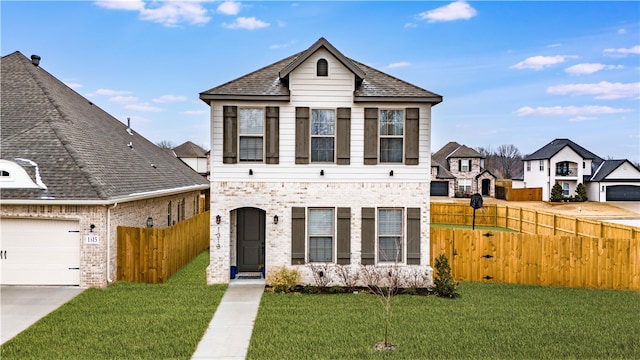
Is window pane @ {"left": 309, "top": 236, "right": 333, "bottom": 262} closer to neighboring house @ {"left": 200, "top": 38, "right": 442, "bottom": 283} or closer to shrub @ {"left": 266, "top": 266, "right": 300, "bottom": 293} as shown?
neighboring house @ {"left": 200, "top": 38, "right": 442, "bottom": 283}

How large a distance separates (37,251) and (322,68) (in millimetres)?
9613

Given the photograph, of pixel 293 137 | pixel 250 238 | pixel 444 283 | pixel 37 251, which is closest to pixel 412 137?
pixel 293 137

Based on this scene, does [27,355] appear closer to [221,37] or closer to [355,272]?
[355,272]

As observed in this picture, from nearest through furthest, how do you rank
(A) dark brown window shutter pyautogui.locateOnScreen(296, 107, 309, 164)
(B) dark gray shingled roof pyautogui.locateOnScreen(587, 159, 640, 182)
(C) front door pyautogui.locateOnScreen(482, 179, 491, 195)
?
(A) dark brown window shutter pyautogui.locateOnScreen(296, 107, 309, 164)
(B) dark gray shingled roof pyautogui.locateOnScreen(587, 159, 640, 182)
(C) front door pyautogui.locateOnScreen(482, 179, 491, 195)

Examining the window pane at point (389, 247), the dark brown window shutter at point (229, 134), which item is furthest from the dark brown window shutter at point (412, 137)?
the dark brown window shutter at point (229, 134)

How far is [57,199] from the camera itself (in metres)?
12.4

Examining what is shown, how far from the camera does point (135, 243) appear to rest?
1343cm

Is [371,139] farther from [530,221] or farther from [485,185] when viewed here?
[485,185]

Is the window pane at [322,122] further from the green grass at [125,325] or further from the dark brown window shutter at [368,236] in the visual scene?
the green grass at [125,325]

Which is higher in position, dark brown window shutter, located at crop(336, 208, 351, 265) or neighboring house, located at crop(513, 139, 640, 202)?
neighboring house, located at crop(513, 139, 640, 202)

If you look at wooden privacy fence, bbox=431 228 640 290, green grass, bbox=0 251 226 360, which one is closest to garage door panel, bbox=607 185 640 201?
wooden privacy fence, bbox=431 228 640 290

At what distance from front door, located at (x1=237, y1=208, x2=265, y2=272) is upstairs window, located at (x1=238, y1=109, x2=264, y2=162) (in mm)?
1989

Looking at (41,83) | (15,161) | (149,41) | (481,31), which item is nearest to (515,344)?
(15,161)

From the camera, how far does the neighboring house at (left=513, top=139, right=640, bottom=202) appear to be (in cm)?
4584
